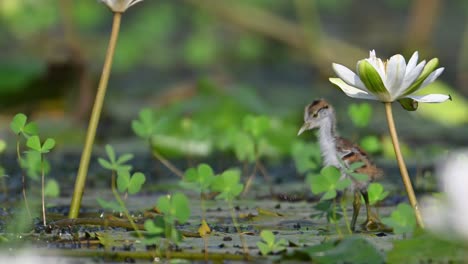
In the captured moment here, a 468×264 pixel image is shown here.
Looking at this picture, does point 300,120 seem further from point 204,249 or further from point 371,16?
point 371,16

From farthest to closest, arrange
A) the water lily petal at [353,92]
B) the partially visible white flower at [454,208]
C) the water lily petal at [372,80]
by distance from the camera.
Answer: the water lily petal at [353,92] → the water lily petal at [372,80] → the partially visible white flower at [454,208]

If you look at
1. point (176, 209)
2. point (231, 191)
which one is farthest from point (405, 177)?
point (176, 209)

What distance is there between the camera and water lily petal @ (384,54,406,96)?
8.88 ft

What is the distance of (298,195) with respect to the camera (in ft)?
14.0

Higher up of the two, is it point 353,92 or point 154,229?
point 353,92

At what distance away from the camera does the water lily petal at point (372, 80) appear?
2.70 metres

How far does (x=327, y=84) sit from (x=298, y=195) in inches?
163

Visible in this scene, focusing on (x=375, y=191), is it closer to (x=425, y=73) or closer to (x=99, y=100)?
(x=425, y=73)

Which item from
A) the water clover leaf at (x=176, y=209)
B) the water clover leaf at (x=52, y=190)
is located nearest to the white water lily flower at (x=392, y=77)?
the water clover leaf at (x=176, y=209)

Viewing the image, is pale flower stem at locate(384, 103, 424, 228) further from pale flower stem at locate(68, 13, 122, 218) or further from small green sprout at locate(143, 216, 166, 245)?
pale flower stem at locate(68, 13, 122, 218)

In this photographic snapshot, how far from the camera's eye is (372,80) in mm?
2719

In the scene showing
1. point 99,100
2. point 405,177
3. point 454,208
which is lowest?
point 454,208

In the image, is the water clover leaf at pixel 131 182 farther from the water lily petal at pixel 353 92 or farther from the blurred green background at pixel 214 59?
the blurred green background at pixel 214 59

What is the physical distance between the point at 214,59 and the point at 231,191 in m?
6.64
